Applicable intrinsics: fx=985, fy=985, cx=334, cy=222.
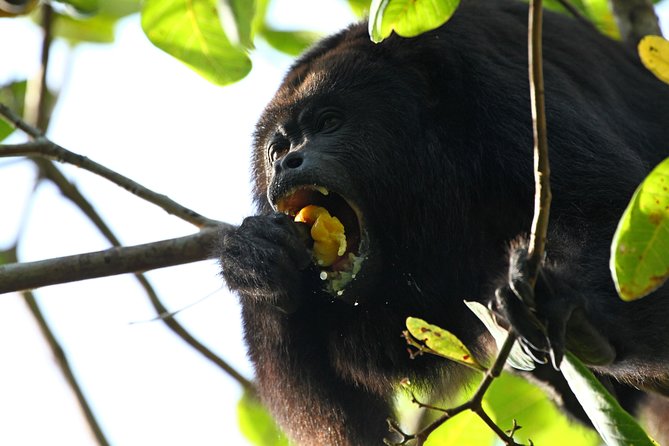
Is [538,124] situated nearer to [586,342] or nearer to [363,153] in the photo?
[586,342]

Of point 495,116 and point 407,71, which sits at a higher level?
→ point 407,71

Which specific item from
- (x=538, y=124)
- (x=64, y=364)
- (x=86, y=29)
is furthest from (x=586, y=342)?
(x=86, y=29)

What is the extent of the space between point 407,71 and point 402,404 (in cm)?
161

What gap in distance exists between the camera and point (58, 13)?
4867mm

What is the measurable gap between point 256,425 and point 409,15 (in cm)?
281

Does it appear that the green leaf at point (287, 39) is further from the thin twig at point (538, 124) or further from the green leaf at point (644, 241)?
the green leaf at point (644, 241)

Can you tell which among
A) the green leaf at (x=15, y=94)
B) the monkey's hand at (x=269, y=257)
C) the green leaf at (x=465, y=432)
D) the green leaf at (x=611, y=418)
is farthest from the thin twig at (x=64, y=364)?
the green leaf at (x=611, y=418)

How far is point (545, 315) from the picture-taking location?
2477mm

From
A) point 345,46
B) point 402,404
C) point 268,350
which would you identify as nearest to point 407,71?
point 345,46

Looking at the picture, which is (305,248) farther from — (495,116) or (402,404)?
(402,404)

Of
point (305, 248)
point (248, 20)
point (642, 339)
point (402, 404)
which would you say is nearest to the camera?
point (642, 339)

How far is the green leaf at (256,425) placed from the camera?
484cm

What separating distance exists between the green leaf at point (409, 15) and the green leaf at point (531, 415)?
2.35 metres

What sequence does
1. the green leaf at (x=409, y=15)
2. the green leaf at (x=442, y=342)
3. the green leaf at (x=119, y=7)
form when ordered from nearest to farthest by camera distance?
the green leaf at (x=442, y=342)
the green leaf at (x=409, y=15)
the green leaf at (x=119, y=7)
